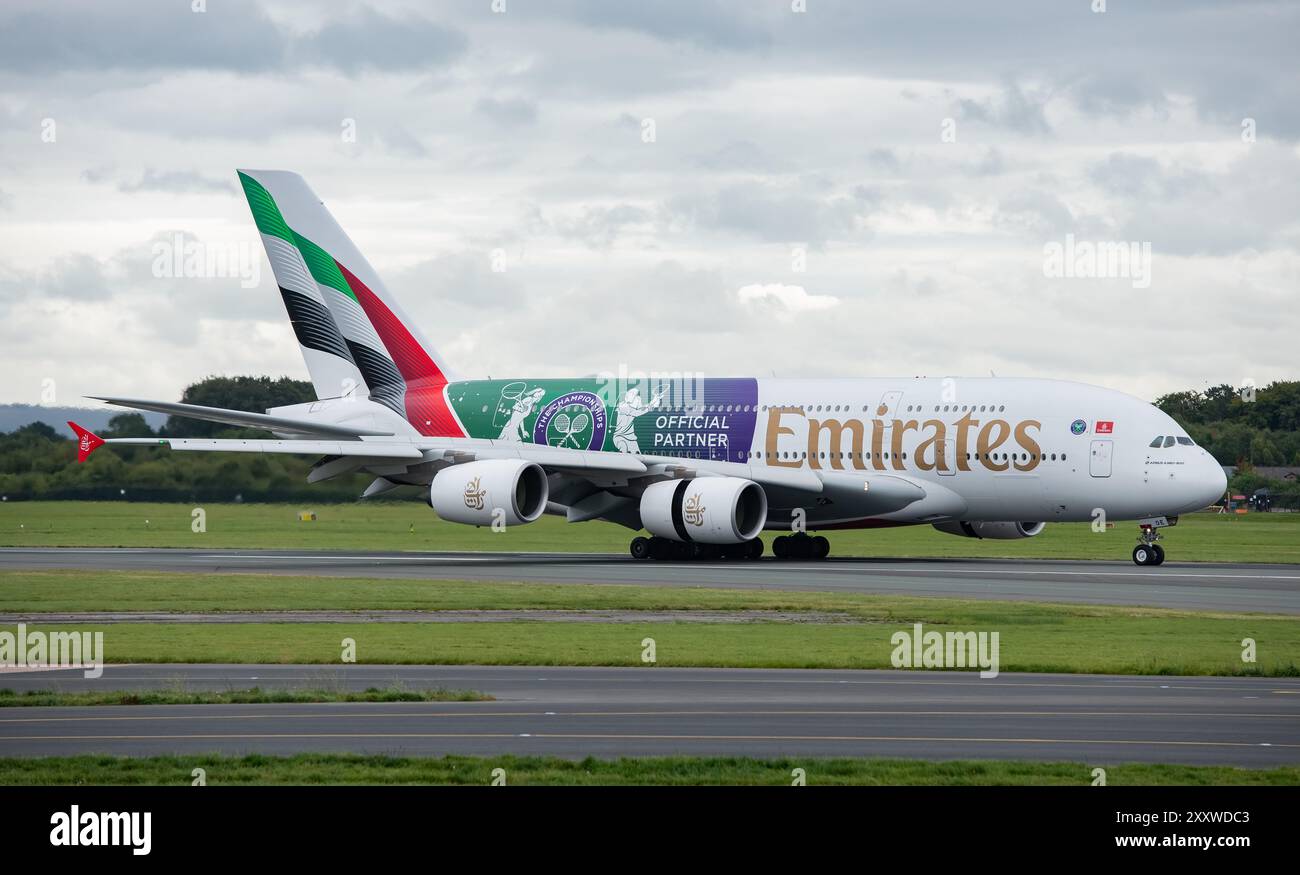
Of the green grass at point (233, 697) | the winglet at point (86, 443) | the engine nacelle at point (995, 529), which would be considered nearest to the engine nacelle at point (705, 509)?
the engine nacelle at point (995, 529)

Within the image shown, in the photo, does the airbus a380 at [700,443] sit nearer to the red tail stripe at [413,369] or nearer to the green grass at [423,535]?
the red tail stripe at [413,369]

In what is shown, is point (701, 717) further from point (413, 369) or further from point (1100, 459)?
point (413, 369)

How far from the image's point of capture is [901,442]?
48156mm

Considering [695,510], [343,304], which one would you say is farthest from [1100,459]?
[343,304]

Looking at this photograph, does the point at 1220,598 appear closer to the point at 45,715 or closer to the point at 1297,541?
the point at 45,715

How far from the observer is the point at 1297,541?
63.4m

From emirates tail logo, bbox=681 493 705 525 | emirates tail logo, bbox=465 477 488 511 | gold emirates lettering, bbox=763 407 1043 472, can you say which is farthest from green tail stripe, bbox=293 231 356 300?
emirates tail logo, bbox=681 493 705 525

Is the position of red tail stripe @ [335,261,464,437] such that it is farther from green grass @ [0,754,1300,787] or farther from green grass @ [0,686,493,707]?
green grass @ [0,754,1300,787]

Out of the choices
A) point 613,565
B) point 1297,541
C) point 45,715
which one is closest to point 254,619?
point 45,715

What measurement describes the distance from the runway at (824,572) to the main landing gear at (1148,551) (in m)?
0.49

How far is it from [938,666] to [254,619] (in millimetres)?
12920

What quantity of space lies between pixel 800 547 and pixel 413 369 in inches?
585

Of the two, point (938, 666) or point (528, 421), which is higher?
point (528, 421)

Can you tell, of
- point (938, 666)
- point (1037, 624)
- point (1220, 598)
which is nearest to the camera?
point (938, 666)
